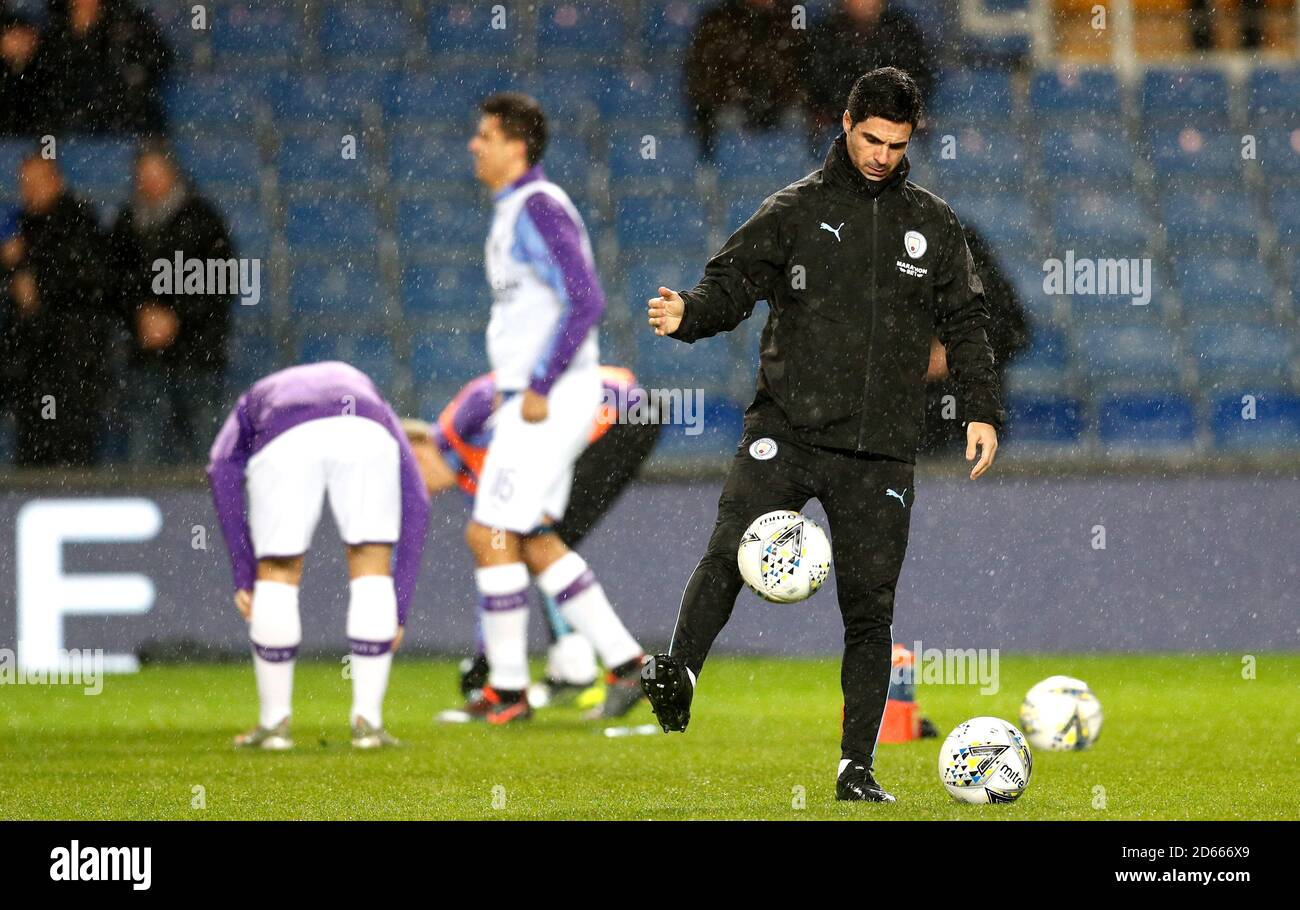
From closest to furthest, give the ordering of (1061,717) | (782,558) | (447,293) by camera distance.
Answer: (782,558), (1061,717), (447,293)

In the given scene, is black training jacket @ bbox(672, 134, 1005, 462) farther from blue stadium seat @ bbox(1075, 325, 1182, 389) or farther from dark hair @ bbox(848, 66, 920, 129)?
blue stadium seat @ bbox(1075, 325, 1182, 389)

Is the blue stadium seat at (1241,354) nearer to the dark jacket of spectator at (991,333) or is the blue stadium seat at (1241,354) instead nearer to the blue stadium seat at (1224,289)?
the blue stadium seat at (1224,289)

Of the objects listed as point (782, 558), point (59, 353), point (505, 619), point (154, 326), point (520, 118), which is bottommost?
point (505, 619)

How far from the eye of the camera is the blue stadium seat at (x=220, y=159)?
42.9 feet

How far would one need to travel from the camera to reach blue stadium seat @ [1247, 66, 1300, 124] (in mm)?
14195

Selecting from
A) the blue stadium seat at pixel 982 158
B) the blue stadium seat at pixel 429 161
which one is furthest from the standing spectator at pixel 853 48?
the blue stadium seat at pixel 429 161

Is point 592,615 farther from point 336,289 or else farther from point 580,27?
point 580,27

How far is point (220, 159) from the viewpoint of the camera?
1316 centimetres

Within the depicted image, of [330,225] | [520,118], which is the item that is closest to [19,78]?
[330,225]

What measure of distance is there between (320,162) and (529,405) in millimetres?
5445

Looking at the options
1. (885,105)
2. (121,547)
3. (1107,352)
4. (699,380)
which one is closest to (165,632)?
(121,547)

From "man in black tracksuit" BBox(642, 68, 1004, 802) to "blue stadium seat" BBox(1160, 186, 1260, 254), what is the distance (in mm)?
8181

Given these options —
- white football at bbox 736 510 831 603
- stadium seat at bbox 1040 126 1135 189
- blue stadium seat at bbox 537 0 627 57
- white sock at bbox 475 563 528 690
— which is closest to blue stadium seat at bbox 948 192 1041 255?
stadium seat at bbox 1040 126 1135 189
